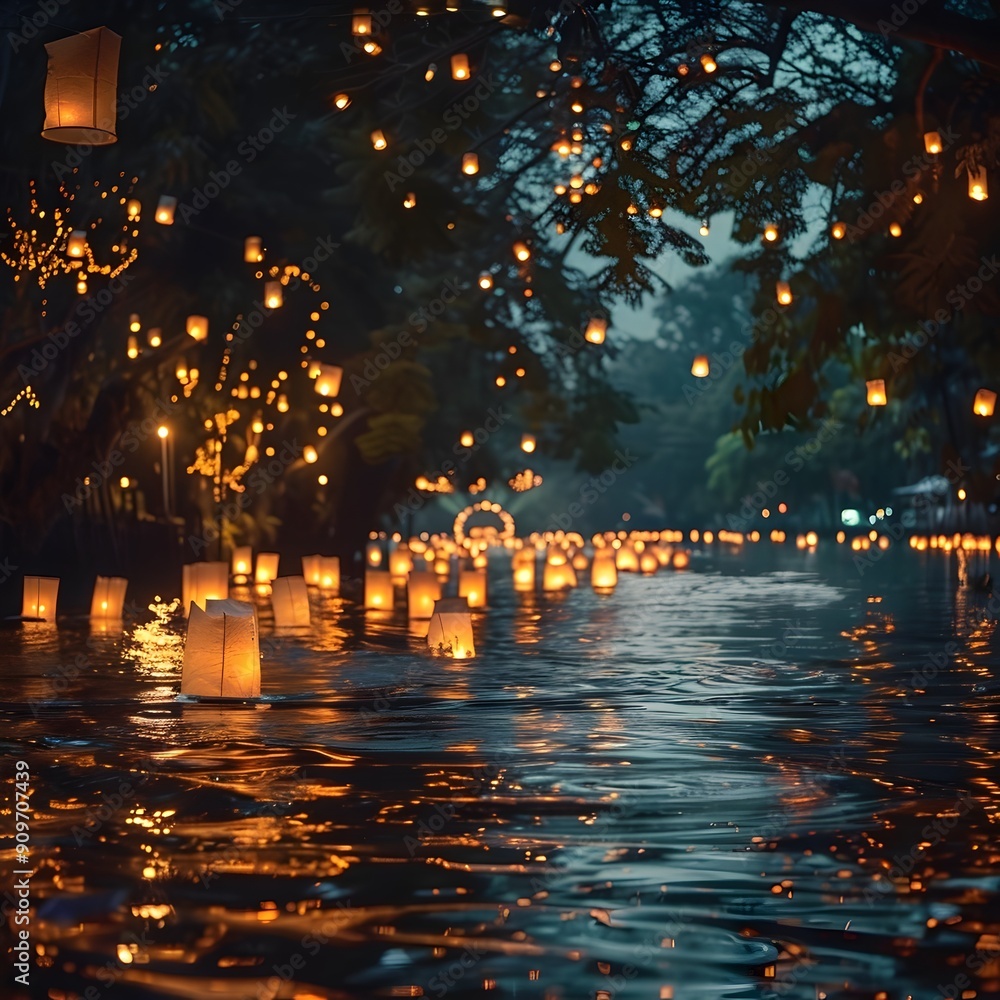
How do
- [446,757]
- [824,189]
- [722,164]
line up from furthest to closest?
[824,189]
[722,164]
[446,757]

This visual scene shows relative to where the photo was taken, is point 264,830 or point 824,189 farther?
point 824,189

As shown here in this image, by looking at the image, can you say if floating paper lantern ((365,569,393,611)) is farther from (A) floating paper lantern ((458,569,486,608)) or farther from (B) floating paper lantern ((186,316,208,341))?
(B) floating paper lantern ((186,316,208,341))

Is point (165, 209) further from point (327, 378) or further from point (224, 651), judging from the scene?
point (224, 651)

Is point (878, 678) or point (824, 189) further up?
point (824, 189)

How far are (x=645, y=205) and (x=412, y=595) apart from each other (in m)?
8.18

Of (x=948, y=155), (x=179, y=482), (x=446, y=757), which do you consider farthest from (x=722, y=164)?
(x=179, y=482)

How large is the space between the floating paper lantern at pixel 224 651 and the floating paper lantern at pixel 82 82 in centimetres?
328

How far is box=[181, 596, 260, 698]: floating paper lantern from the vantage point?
476 inches

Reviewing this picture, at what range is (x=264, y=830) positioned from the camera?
727 centimetres

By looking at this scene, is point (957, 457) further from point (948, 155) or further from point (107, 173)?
point (107, 173)

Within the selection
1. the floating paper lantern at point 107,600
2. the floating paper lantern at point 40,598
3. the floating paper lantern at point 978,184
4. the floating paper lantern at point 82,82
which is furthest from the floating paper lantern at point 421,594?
the floating paper lantern at point 82,82

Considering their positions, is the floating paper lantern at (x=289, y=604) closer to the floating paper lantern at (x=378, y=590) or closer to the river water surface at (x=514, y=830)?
the floating paper lantern at (x=378, y=590)

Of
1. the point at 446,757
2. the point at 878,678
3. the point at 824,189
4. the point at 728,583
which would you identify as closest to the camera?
the point at 446,757

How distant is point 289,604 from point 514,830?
1305cm
